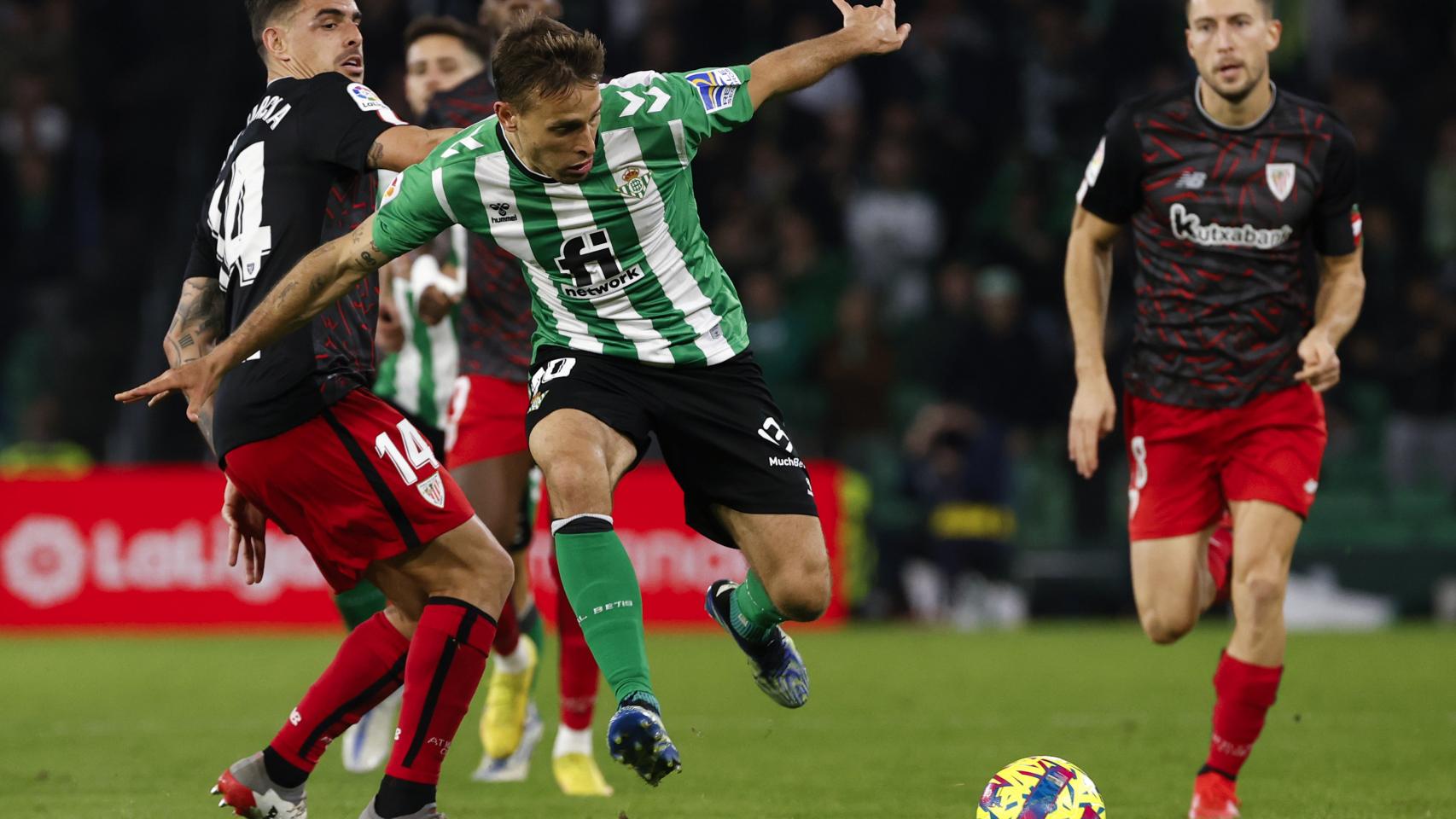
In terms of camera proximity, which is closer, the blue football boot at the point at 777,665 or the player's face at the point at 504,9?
the blue football boot at the point at 777,665

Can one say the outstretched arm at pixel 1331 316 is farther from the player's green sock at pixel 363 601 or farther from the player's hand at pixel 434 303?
the player's green sock at pixel 363 601

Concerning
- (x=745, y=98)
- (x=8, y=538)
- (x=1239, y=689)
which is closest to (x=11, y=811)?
(x=745, y=98)

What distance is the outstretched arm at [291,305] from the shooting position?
4.73m

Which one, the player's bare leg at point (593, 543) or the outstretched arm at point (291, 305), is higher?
the outstretched arm at point (291, 305)

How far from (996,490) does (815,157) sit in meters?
3.63

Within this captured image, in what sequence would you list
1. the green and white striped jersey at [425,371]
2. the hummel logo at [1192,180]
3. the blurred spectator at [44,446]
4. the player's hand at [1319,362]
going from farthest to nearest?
1. the blurred spectator at [44,446]
2. the green and white striped jersey at [425,371]
3. the hummel logo at [1192,180]
4. the player's hand at [1319,362]

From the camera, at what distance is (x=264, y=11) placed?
209 inches

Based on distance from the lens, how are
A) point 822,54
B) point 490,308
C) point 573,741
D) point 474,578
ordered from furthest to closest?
point 490,308 < point 573,741 < point 822,54 < point 474,578

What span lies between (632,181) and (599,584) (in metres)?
1.08

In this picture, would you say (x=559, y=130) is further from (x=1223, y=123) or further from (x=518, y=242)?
(x=1223, y=123)

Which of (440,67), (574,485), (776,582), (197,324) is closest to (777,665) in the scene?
(776,582)

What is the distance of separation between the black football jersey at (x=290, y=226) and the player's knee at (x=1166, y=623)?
8.72 ft

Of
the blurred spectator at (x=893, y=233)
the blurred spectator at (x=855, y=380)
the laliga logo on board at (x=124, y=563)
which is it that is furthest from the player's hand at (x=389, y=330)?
the blurred spectator at (x=893, y=233)

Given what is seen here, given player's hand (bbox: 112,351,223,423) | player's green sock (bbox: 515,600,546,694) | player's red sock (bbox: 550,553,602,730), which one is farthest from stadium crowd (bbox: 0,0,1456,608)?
player's hand (bbox: 112,351,223,423)
